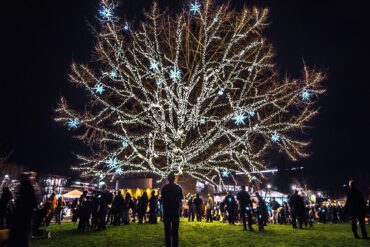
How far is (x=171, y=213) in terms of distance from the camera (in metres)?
7.95

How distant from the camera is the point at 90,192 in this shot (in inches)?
644

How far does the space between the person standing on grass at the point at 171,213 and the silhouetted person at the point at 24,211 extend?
3.14 m

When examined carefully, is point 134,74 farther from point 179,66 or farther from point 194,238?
point 194,238

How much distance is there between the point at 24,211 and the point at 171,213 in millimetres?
3421

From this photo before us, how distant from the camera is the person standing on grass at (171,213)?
7730mm

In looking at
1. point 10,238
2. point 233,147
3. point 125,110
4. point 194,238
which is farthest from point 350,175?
point 10,238

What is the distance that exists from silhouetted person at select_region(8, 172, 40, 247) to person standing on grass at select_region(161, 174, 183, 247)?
314cm

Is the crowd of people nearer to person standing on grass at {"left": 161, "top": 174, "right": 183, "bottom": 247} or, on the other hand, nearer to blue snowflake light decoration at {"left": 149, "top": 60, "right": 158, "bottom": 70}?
person standing on grass at {"left": 161, "top": 174, "right": 183, "bottom": 247}

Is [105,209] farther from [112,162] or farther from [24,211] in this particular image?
[24,211]

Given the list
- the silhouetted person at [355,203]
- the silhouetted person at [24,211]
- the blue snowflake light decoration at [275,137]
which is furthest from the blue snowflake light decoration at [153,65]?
the silhouetted person at [24,211]

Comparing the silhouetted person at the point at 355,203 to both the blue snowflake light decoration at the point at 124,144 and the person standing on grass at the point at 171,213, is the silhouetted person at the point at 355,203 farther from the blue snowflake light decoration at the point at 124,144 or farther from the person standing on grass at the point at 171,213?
the blue snowflake light decoration at the point at 124,144

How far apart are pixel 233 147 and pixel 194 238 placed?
1048cm

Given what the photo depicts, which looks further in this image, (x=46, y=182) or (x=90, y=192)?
(x=46, y=182)

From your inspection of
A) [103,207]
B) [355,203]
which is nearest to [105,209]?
[103,207]
